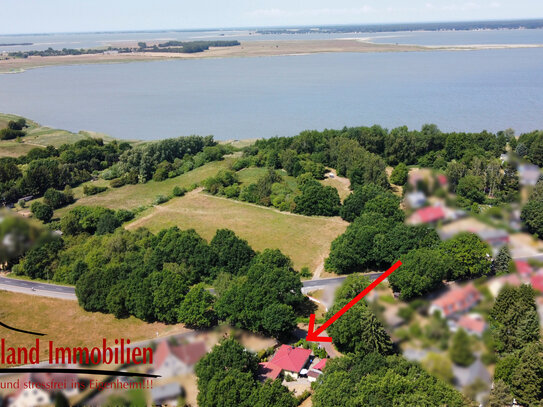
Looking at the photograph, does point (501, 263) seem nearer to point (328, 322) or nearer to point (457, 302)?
point (328, 322)

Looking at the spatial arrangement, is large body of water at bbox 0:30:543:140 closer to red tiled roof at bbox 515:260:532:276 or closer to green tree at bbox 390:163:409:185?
green tree at bbox 390:163:409:185

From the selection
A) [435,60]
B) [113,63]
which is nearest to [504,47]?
[435,60]

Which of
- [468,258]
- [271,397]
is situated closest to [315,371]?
[271,397]

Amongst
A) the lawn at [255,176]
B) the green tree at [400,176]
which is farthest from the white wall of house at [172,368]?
the green tree at [400,176]

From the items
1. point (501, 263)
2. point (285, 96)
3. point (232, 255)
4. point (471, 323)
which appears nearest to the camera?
point (471, 323)

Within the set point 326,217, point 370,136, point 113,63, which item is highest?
point 113,63

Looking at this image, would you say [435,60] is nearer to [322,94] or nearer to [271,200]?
[322,94]
